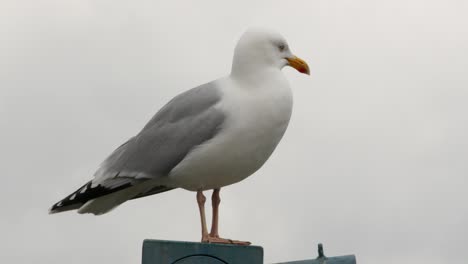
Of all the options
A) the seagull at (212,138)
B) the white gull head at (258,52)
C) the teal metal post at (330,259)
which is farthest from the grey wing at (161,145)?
the teal metal post at (330,259)

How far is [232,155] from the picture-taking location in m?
6.72

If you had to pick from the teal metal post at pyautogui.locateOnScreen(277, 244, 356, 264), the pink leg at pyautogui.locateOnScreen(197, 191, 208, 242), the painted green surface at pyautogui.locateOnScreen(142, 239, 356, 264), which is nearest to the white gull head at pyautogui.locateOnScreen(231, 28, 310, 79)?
the pink leg at pyautogui.locateOnScreen(197, 191, 208, 242)

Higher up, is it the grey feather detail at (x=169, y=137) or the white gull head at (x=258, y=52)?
the white gull head at (x=258, y=52)

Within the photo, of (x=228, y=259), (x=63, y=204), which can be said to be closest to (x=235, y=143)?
(x=228, y=259)

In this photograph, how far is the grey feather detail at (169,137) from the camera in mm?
6923

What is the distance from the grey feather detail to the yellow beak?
2.60 ft

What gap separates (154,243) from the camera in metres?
5.70

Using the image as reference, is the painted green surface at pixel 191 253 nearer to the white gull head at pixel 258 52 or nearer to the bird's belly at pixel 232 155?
the bird's belly at pixel 232 155

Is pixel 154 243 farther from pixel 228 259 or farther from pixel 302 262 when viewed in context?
pixel 302 262

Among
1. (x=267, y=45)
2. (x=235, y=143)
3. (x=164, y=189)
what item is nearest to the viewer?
(x=235, y=143)

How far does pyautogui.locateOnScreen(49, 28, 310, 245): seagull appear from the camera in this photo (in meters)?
6.73

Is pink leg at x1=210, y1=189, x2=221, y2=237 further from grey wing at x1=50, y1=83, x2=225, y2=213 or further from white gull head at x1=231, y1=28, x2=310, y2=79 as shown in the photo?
white gull head at x1=231, y1=28, x2=310, y2=79

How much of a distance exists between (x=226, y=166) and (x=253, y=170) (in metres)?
0.30

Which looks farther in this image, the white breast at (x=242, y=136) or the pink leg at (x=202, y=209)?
the pink leg at (x=202, y=209)
